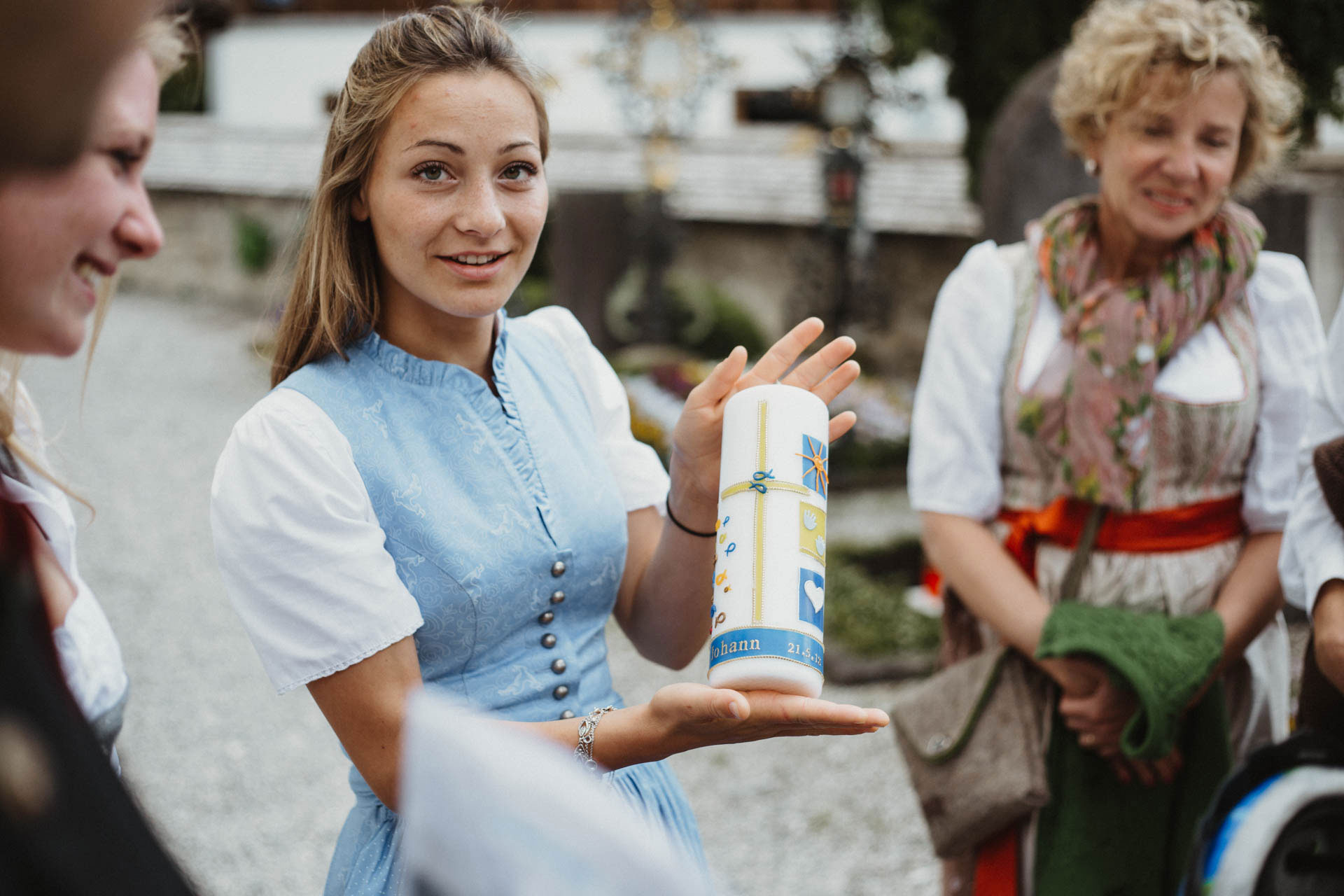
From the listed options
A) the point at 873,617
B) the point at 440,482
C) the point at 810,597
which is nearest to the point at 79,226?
the point at 440,482

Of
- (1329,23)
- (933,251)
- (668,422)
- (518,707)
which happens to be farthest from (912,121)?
(518,707)

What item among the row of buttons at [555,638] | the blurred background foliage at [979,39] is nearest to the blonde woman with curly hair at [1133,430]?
the row of buttons at [555,638]

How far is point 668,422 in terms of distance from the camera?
23.1 feet

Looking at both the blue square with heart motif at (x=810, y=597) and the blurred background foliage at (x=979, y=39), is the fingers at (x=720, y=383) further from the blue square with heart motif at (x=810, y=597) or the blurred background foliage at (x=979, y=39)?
the blurred background foliage at (x=979, y=39)

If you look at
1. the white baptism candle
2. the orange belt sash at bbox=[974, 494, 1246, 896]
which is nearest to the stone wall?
the orange belt sash at bbox=[974, 494, 1246, 896]

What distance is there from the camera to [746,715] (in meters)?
1.23

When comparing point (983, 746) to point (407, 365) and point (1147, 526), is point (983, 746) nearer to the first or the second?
point (1147, 526)

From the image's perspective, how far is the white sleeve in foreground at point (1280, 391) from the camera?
207 cm

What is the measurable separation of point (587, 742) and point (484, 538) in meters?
0.28

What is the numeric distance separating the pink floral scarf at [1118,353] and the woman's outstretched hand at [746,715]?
94cm

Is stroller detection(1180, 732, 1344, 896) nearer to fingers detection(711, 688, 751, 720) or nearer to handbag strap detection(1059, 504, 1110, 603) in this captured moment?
handbag strap detection(1059, 504, 1110, 603)

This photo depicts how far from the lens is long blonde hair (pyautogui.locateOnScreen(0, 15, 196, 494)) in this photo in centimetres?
112

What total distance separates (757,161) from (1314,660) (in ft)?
34.3

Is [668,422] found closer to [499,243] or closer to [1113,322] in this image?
[1113,322]
